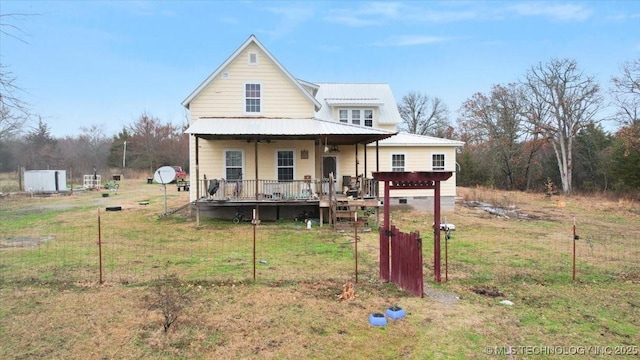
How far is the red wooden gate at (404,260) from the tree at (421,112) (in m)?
49.9

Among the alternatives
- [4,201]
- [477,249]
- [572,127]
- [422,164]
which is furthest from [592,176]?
[4,201]

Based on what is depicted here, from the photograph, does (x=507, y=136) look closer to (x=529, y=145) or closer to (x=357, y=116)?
(x=529, y=145)

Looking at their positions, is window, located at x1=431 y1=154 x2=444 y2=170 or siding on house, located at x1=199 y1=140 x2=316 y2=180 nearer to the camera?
siding on house, located at x1=199 y1=140 x2=316 y2=180

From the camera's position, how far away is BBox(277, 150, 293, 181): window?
59.2 feet

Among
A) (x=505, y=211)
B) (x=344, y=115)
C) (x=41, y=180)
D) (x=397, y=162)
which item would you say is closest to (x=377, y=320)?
(x=397, y=162)

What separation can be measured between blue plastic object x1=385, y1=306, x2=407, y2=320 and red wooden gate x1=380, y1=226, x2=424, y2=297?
1.01 metres

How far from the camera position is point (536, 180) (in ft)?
126

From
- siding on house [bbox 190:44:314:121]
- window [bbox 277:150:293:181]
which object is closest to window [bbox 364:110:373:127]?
siding on house [bbox 190:44:314:121]

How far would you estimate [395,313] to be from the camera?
583 cm

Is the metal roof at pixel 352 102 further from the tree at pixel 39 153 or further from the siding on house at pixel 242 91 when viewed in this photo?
the tree at pixel 39 153

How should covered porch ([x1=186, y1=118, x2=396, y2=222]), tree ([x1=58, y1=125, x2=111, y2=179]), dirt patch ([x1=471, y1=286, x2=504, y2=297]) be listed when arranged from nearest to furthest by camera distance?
dirt patch ([x1=471, y1=286, x2=504, y2=297]) → covered porch ([x1=186, y1=118, x2=396, y2=222]) → tree ([x1=58, y1=125, x2=111, y2=179])

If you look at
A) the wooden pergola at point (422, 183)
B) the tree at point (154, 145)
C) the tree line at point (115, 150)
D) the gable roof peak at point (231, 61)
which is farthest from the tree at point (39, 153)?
the wooden pergola at point (422, 183)

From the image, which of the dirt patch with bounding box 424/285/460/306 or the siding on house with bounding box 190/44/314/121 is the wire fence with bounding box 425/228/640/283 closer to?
the dirt patch with bounding box 424/285/460/306

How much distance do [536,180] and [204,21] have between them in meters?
33.8
